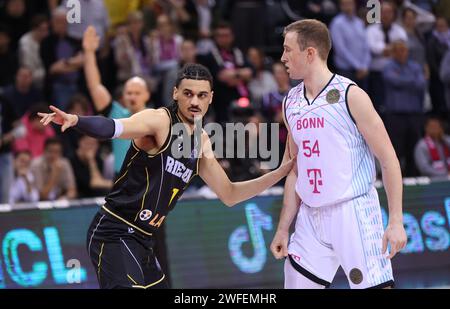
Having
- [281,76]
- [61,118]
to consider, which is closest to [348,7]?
[281,76]

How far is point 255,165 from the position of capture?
1087cm

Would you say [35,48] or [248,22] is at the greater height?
[248,22]

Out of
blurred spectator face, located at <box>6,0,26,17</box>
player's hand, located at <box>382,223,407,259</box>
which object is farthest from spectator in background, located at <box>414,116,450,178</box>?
player's hand, located at <box>382,223,407,259</box>

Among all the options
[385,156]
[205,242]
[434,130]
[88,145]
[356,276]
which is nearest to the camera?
[385,156]

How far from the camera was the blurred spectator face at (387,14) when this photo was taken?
12945 mm

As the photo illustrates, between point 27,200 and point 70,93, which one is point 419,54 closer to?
point 70,93

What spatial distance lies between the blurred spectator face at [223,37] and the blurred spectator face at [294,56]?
7025mm

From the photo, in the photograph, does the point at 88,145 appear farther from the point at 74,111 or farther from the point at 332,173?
the point at 332,173

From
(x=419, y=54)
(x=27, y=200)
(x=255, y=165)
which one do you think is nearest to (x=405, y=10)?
(x=419, y=54)

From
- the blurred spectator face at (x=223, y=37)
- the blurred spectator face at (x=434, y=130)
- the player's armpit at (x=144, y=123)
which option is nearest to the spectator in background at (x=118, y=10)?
the blurred spectator face at (x=223, y=37)

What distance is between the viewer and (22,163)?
1118 cm

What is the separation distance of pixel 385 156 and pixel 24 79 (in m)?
7.48

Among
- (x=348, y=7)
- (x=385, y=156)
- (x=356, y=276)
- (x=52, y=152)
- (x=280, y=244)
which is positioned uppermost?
(x=348, y=7)

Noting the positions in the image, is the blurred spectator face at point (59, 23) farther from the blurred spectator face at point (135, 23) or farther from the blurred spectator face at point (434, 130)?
the blurred spectator face at point (434, 130)
